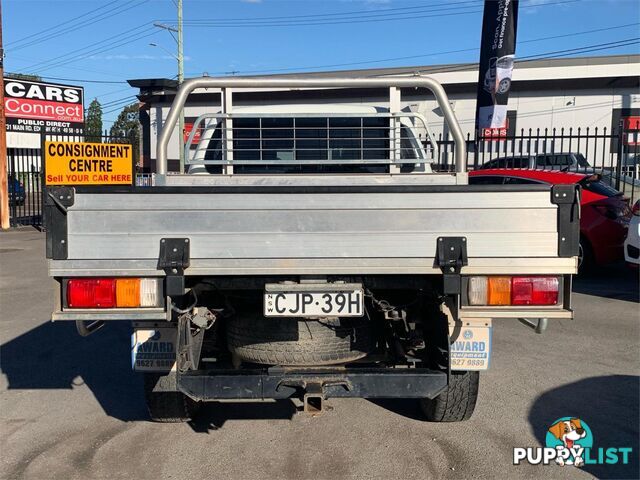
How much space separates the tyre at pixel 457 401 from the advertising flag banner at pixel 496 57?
11.8 m

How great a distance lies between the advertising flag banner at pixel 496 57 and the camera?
14578mm

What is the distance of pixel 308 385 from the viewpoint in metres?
3.19

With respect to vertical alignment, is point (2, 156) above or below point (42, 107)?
below

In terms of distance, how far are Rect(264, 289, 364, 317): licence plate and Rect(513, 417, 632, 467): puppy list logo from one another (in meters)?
1.48

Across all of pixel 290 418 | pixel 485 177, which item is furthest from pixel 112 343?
pixel 485 177

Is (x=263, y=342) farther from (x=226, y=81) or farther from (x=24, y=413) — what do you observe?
(x=24, y=413)

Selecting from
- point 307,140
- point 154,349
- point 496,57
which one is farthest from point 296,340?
point 496,57

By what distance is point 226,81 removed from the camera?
3.97m

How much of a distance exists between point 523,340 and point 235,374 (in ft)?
13.1

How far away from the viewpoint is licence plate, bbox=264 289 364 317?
10.2 ft

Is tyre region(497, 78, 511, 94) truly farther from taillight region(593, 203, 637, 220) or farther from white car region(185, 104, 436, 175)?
white car region(185, 104, 436, 175)

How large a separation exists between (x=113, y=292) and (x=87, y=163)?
13.5 metres

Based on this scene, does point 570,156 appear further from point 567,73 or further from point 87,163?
point 567,73

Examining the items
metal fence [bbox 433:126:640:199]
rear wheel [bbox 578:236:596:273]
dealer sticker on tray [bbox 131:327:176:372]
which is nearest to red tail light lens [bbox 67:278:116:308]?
dealer sticker on tray [bbox 131:327:176:372]
